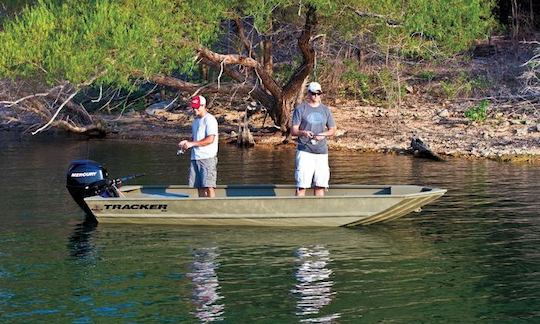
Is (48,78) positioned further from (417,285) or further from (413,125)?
(417,285)

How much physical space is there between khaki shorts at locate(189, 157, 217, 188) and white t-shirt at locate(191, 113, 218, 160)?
0.25 ft

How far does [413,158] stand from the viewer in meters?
23.3

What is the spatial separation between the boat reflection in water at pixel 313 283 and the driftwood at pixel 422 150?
34.1 ft

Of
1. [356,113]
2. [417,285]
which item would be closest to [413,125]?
[356,113]

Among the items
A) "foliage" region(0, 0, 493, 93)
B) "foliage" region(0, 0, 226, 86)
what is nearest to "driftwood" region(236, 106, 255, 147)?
"foliage" region(0, 0, 493, 93)

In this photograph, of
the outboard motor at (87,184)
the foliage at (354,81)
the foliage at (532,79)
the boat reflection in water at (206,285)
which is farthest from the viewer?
the foliage at (354,81)

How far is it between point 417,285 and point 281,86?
16.4 metres

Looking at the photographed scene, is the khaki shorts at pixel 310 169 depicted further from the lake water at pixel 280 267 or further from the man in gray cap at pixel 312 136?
the lake water at pixel 280 267

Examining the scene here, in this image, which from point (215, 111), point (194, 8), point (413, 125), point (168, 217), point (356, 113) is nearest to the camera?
point (168, 217)

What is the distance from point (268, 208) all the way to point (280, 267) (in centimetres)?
226

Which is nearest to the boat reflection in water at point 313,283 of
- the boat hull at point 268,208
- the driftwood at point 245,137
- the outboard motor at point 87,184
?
the boat hull at point 268,208

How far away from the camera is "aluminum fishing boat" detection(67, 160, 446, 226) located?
1387 cm

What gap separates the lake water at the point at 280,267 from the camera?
32.9 feet

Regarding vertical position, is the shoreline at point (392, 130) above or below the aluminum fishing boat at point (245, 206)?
above
